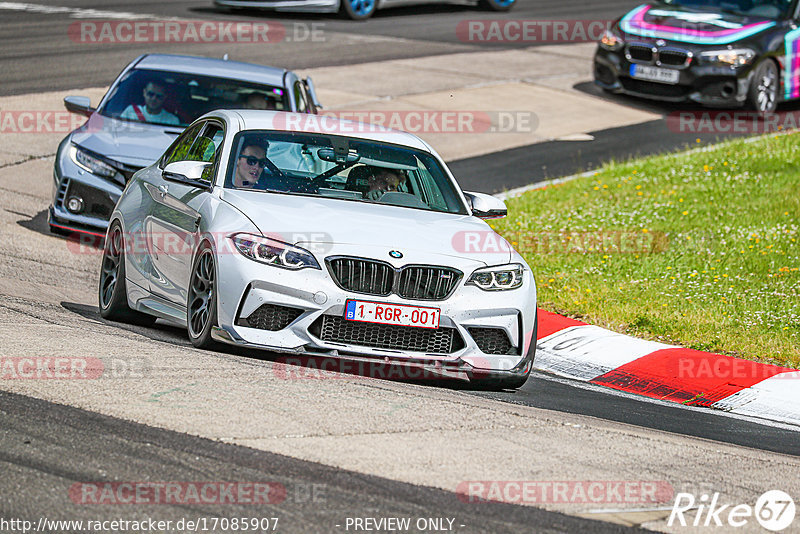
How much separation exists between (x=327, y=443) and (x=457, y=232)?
2425mm

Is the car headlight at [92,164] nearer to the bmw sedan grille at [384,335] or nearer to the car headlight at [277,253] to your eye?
the car headlight at [277,253]

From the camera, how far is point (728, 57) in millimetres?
18188

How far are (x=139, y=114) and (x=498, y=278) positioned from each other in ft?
18.0

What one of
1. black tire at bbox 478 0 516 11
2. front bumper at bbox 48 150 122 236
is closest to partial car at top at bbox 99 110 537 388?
front bumper at bbox 48 150 122 236

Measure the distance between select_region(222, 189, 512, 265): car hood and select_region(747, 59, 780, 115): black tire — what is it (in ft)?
38.0

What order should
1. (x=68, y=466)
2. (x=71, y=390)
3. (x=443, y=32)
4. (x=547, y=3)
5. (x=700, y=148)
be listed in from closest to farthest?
(x=68, y=466), (x=71, y=390), (x=700, y=148), (x=443, y=32), (x=547, y=3)

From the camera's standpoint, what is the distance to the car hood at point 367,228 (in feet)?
23.5

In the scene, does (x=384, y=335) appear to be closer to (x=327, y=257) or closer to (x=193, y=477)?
(x=327, y=257)

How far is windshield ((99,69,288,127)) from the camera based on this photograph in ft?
38.7

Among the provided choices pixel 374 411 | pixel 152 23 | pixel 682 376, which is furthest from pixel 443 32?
pixel 374 411

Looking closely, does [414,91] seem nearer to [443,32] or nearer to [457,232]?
[443,32]

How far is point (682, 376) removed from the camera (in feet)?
28.5

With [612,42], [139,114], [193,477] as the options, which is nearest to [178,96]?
[139,114]

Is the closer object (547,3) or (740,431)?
(740,431)
